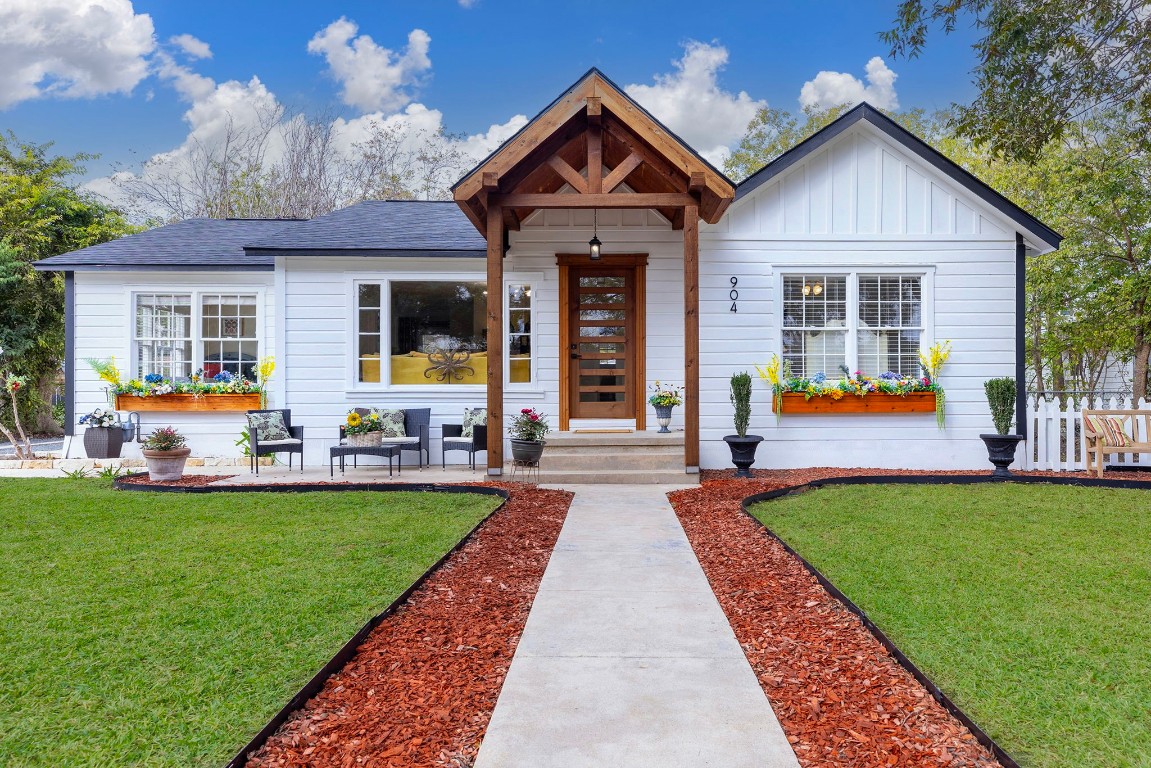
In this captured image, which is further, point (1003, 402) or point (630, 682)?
point (1003, 402)

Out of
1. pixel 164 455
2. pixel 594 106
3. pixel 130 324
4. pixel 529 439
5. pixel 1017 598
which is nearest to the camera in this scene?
pixel 1017 598

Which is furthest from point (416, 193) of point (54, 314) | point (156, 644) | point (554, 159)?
point (156, 644)

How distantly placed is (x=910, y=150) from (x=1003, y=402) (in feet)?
11.2

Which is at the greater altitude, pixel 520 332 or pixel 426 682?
pixel 520 332

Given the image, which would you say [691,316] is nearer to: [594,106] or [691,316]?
[691,316]

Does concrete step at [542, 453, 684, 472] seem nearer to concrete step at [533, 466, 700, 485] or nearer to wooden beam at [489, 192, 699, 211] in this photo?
concrete step at [533, 466, 700, 485]

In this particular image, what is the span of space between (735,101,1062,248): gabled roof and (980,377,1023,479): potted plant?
219 centimetres

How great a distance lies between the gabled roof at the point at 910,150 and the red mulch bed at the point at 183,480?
7247 millimetres

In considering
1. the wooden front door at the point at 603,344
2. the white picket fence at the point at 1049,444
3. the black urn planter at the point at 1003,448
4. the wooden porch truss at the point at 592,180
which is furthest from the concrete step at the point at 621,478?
the white picket fence at the point at 1049,444

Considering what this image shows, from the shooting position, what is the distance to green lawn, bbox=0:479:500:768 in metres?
2.09

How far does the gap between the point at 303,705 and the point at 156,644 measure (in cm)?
96

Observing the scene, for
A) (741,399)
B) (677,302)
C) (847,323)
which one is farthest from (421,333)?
(847,323)

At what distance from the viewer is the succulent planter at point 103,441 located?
8.92 metres

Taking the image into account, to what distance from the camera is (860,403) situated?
8.64m
